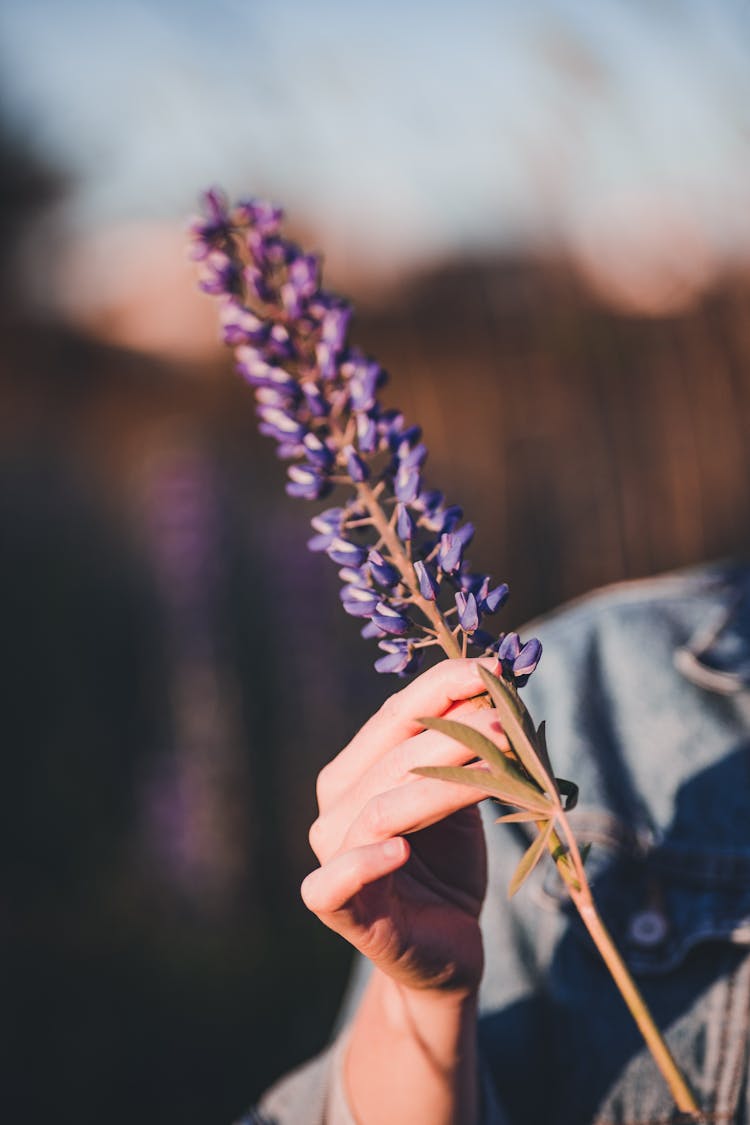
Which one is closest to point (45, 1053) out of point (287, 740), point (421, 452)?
point (287, 740)

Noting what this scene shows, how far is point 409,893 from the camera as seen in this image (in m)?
1.00

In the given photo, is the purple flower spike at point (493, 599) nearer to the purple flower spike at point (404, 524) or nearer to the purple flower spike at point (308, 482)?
the purple flower spike at point (404, 524)

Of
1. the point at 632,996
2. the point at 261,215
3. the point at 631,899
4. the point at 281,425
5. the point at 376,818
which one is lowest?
the point at 631,899

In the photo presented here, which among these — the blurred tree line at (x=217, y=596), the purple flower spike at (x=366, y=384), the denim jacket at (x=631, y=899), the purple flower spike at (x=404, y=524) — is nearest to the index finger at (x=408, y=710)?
the purple flower spike at (x=404, y=524)

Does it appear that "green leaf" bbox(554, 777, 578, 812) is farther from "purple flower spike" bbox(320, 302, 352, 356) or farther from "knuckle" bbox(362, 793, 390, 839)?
"purple flower spike" bbox(320, 302, 352, 356)

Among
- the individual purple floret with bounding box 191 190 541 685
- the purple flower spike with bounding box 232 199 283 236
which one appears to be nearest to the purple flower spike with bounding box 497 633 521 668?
the individual purple floret with bounding box 191 190 541 685

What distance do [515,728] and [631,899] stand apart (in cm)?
95

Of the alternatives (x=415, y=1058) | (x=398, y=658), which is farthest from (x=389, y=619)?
(x=415, y=1058)

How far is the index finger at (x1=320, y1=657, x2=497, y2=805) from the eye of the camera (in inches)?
29.9

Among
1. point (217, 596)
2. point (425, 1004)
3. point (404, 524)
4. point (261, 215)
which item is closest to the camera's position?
point (404, 524)

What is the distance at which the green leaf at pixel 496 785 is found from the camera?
0.70 meters

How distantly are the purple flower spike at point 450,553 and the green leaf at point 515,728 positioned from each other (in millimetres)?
85

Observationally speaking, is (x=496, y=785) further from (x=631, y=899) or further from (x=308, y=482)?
(x=631, y=899)

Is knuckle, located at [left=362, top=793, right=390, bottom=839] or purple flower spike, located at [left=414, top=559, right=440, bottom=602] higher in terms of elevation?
purple flower spike, located at [left=414, top=559, right=440, bottom=602]
